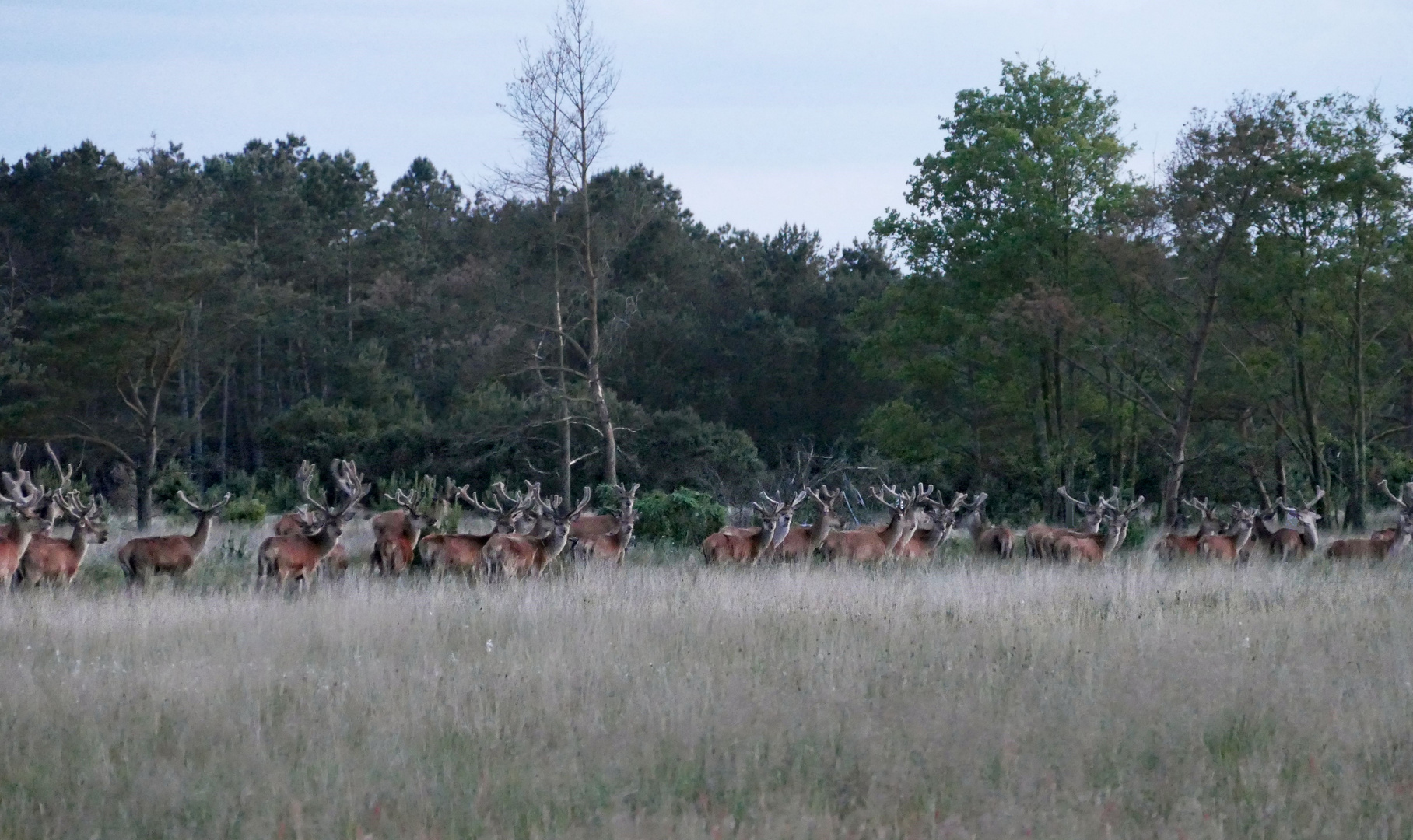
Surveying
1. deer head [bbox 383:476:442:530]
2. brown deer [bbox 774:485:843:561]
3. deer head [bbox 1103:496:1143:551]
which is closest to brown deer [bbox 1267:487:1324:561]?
deer head [bbox 1103:496:1143:551]

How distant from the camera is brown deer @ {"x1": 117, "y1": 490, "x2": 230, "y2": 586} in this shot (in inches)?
576

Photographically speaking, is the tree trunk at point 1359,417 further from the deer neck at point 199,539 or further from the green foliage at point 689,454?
the deer neck at point 199,539

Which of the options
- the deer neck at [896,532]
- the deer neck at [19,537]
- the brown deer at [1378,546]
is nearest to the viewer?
the deer neck at [19,537]

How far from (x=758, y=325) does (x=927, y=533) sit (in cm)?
2321

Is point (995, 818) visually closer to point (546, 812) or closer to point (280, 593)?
point (546, 812)

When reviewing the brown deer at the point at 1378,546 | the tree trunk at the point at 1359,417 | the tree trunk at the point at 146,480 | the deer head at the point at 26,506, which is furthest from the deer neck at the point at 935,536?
the tree trunk at the point at 146,480

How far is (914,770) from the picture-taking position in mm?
6371

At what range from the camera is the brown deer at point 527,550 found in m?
15.0

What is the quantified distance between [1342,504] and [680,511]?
628 inches

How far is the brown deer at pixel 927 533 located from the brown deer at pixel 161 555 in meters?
8.15

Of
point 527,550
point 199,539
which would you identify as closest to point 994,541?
point 527,550

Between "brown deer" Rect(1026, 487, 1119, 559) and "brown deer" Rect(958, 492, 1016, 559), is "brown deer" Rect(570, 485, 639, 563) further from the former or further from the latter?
"brown deer" Rect(1026, 487, 1119, 559)

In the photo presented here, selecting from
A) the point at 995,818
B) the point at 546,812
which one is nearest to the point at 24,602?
the point at 546,812

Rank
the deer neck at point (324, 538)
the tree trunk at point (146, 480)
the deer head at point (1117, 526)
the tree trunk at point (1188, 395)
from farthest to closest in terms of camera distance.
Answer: the tree trunk at point (146, 480) → the tree trunk at point (1188, 395) → the deer head at point (1117, 526) → the deer neck at point (324, 538)
